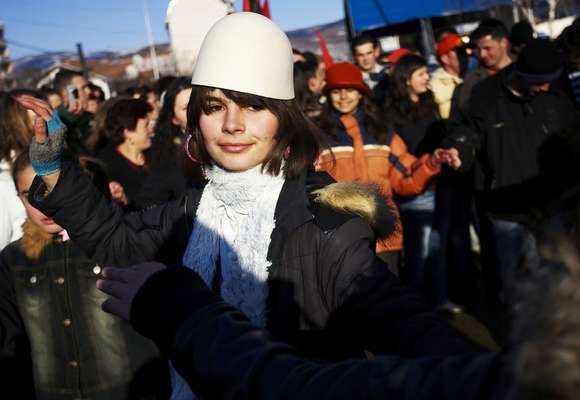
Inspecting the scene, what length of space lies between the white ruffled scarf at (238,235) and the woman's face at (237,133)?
44 millimetres

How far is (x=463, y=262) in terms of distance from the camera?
5.63 metres

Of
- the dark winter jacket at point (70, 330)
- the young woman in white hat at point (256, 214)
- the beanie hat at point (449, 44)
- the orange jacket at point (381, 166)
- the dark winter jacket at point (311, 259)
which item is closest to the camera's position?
the dark winter jacket at point (311, 259)

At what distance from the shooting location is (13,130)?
417 centimetres

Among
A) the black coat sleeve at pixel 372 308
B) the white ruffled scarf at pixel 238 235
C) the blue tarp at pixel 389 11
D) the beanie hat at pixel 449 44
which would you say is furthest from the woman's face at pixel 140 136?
the blue tarp at pixel 389 11

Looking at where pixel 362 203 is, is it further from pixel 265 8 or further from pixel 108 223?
pixel 265 8

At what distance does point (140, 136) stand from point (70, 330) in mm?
2603

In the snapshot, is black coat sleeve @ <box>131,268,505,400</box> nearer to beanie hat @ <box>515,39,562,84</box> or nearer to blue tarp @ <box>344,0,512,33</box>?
beanie hat @ <box>515,39,562,84</box>

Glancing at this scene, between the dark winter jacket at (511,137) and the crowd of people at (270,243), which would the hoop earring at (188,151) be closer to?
the crowd of people at (270,243)

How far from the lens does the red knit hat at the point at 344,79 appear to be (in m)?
4.68

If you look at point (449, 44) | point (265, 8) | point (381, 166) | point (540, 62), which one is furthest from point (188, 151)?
point (449, 44)

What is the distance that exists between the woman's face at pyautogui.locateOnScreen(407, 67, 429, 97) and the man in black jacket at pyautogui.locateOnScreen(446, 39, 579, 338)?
3.33ft

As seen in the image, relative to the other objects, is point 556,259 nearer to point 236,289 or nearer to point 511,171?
point 236,289

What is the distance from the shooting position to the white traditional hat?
1971 mm

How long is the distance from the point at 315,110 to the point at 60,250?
2703 mm
